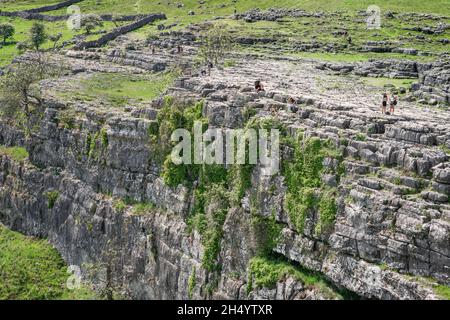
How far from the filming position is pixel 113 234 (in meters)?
55.6

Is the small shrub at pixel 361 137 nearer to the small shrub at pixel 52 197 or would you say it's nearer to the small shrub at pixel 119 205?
the small shrub at pixel 119 205

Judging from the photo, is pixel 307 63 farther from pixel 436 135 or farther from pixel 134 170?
pixel 436 135

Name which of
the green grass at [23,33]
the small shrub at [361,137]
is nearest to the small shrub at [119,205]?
the small shrub at [361,137]

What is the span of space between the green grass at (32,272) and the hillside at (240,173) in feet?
0.71

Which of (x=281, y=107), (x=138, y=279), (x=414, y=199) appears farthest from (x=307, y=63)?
(x=414, y=199)

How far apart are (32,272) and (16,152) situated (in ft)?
55.1

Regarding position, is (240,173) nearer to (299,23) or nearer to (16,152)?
(16,152)

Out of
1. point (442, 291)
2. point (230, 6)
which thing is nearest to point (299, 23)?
point (230, 6)

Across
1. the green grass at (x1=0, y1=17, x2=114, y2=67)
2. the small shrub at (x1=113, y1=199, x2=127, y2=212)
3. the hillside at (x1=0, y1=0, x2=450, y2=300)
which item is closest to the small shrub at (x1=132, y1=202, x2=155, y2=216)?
the hillside at (x1=0, y1=0, x2=450, y2=300)

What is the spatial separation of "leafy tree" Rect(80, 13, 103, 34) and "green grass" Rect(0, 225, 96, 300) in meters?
66.3

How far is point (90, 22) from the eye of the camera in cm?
12438

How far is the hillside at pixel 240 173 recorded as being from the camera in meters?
35.6
